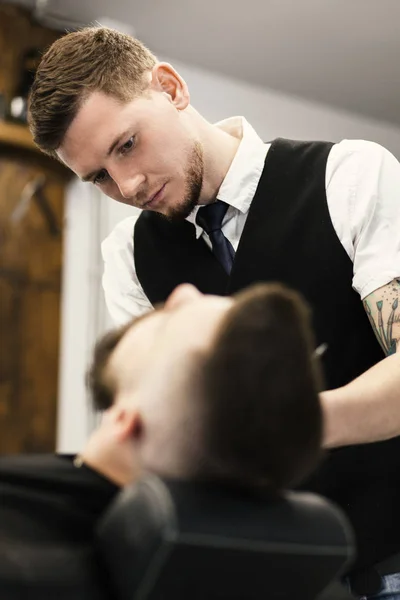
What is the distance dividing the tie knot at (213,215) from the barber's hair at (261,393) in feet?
3.06

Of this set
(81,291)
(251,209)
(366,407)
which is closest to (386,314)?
(366,407)

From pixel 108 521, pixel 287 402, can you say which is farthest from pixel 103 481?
pixel 287 402

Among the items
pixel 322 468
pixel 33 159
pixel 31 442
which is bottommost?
pixel 31 442

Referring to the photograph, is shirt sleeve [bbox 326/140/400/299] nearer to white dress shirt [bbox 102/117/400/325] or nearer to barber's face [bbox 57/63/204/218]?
white dress shirt [bbox 102/117/400/325]

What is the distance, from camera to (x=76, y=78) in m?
1.71

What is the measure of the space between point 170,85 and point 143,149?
0.21 metres

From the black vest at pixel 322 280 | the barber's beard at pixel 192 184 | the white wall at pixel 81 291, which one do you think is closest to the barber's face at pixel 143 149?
the barber's beard at pixel 192 184

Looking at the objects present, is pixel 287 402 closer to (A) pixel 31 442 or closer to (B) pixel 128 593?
(B) pixel 128 593

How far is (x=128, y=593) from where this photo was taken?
77 centimetres

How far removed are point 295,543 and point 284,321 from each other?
0.78ft

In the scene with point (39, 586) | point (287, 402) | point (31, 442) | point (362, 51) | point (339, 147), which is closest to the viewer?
point (39, 586)

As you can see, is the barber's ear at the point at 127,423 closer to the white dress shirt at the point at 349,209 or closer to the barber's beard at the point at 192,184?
the white dress shirt at the point at 349,209

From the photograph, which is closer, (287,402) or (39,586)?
(39,586)

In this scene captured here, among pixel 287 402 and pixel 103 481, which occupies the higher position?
pixel 287 402
